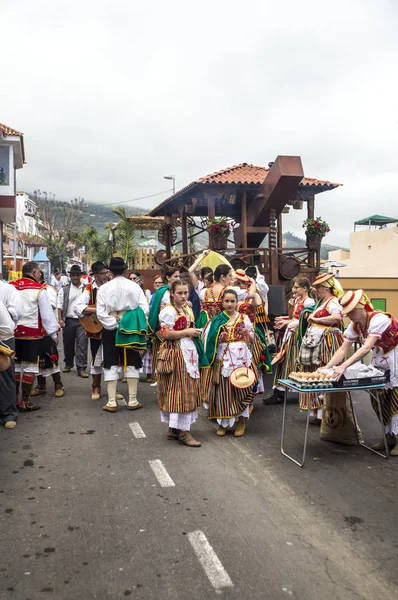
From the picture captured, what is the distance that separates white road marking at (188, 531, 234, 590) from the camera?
3078mm

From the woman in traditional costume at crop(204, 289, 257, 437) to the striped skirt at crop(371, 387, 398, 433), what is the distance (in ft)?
4.59

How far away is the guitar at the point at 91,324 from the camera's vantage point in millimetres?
8375

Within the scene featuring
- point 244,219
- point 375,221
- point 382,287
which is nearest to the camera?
point 244,219

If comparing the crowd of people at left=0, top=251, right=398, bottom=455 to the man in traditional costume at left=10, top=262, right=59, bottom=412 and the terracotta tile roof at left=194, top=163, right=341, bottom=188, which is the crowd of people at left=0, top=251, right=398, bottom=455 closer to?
the man in traditional costume at left=10, top=262, right=59, bottom=412

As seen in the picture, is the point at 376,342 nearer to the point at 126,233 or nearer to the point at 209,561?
the point at 209,561

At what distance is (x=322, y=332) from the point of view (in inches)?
250

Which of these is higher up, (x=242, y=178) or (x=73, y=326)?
(x=242, y=178)

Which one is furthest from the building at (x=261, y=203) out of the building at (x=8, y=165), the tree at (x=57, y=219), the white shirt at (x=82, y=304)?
the tree at (x=57, y=219)

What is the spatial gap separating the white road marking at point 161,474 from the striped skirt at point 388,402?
2.27 meters

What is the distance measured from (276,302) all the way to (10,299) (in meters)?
5.03

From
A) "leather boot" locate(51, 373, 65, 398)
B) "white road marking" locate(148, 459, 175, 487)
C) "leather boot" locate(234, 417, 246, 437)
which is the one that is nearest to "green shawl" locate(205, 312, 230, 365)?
"leather boot" locate(234, 417, 246, 437)

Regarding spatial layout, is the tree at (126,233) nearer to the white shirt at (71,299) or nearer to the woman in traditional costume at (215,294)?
the white shirt at (71,299)

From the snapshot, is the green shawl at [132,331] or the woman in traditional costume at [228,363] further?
the green shawl at [132,331]

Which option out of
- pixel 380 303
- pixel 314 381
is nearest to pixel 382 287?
pixel 380 303
